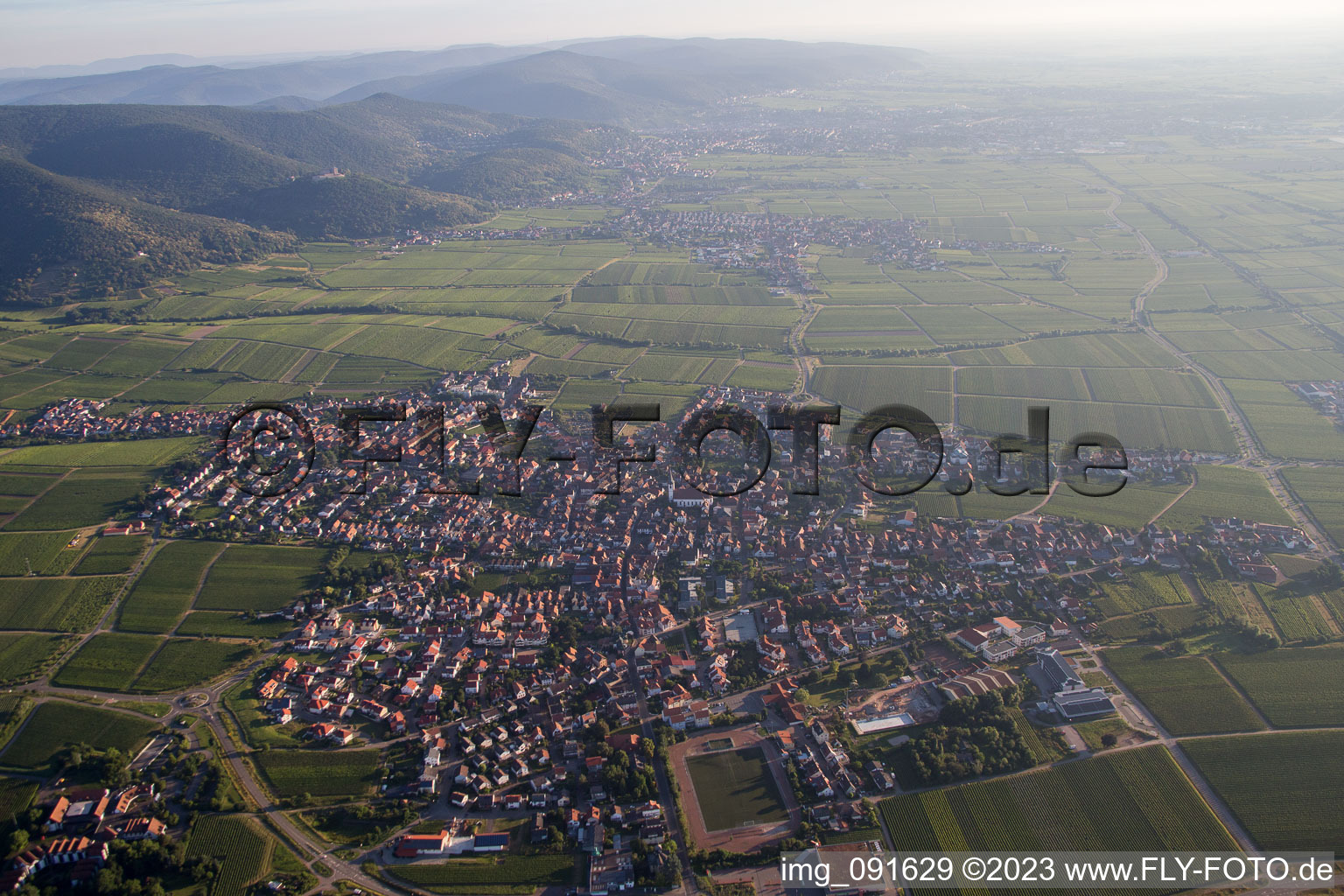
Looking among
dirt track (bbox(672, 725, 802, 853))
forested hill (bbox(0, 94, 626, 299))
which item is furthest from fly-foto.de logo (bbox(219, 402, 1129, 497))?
forested hill (bbox(0, 94, 626, 299))

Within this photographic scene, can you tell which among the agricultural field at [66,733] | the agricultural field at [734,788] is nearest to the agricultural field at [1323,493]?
the agricultural field at [734,788]

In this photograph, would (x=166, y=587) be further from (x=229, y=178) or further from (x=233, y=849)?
(x=229, y=178)

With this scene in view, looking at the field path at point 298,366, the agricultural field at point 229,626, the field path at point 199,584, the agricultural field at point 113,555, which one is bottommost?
the agricultural field at point 229,626

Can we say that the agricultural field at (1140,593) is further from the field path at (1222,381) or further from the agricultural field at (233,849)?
the agricultural field at (233,849)

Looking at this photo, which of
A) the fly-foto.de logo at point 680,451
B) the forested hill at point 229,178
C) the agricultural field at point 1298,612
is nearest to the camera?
the agricultural field at point 1298,612

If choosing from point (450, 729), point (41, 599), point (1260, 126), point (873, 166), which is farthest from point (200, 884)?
Result: point (1260, 126)
